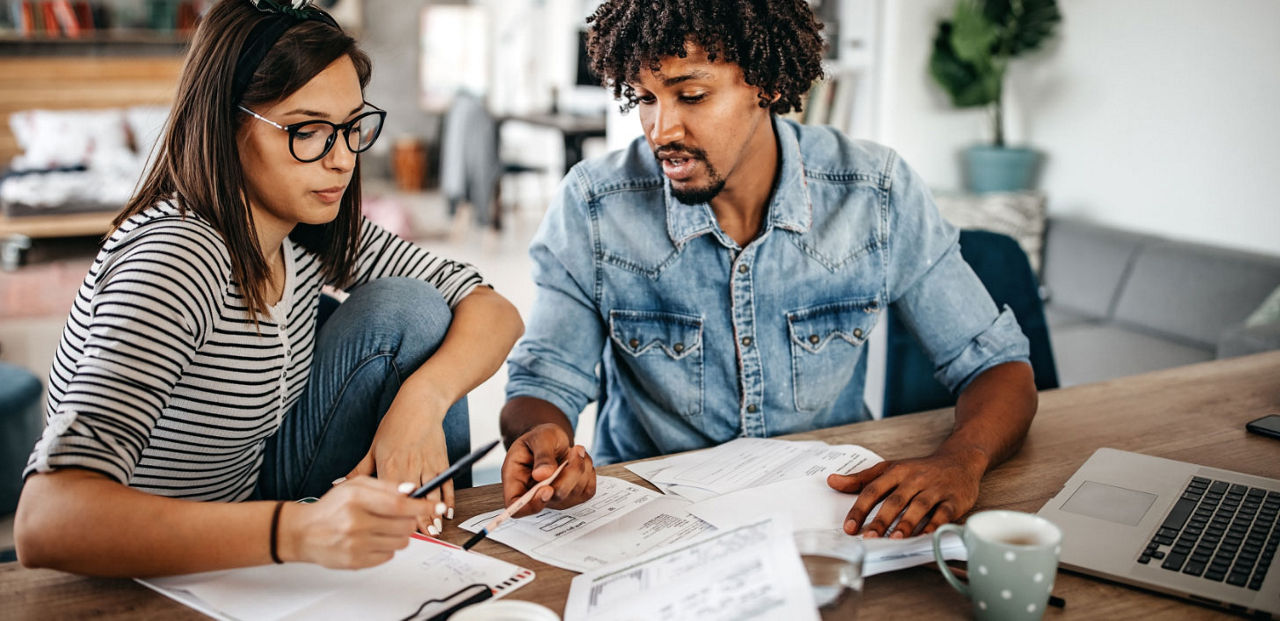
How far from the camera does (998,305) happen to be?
171 centimetres

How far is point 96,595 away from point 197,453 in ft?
1.20

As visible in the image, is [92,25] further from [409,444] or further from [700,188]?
[409,444]

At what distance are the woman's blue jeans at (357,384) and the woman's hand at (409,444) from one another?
0.08m

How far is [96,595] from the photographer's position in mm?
877

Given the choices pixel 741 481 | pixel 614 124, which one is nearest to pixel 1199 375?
pixel 741 481

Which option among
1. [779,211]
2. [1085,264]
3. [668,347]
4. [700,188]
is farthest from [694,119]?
[1085,264]

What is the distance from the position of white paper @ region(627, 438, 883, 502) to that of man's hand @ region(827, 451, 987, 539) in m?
0.07

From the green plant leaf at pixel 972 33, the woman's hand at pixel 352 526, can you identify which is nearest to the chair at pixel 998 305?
the woman's hand at pixel 352 526

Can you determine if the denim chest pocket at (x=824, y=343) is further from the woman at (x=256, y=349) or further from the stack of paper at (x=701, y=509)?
the woman at (x=256, y=349)

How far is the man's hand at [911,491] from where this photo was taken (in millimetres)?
1011

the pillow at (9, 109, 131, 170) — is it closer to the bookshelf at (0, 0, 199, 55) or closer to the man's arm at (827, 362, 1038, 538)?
the bookshelf at (0, 0, 199, 55)

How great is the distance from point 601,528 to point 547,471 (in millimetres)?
88

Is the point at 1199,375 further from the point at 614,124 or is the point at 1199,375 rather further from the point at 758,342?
the point at 614,124

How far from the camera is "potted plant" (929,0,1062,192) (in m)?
3.99
